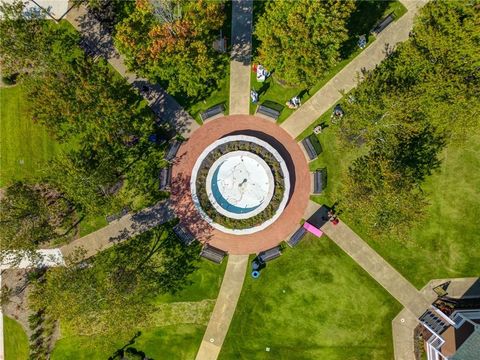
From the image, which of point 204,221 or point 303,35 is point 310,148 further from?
point 204,221

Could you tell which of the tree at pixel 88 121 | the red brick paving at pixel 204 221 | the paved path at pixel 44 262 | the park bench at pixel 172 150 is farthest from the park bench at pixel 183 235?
the paved path at pixel 44 262

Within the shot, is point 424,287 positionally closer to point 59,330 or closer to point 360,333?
point 360,333

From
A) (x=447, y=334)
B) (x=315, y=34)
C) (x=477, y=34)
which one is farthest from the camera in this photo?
(x=447, y=334)

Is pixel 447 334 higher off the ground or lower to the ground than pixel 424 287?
lower

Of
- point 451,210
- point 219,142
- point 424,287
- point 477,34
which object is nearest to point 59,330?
point 219,142

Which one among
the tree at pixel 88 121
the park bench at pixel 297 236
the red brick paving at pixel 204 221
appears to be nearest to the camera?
the tree at pixel 88 121

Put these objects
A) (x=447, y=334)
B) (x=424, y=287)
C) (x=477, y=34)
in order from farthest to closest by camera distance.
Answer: (x=424, y=287), (x=447, y=334), (x=477, y=34)

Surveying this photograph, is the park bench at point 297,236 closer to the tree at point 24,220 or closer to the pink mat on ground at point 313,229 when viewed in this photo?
the pink mat on ground at point 313,229
